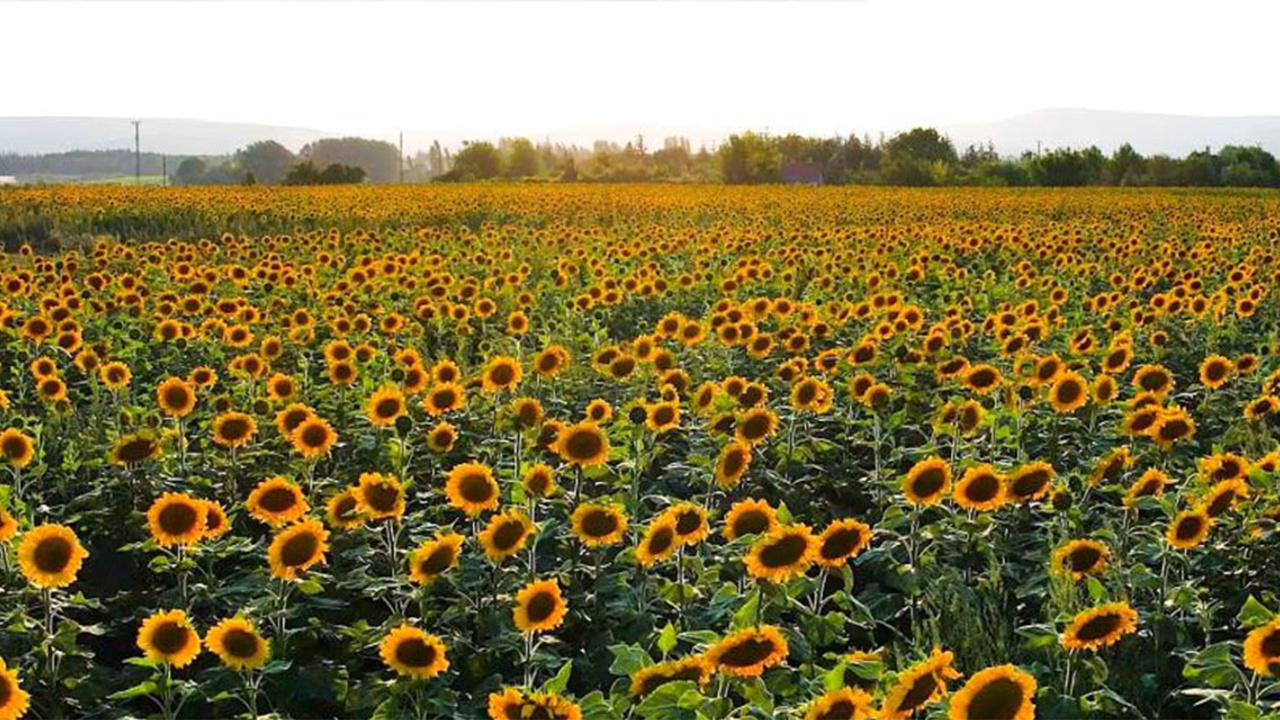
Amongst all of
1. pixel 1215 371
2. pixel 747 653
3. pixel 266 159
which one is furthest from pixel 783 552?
pixel 266 159

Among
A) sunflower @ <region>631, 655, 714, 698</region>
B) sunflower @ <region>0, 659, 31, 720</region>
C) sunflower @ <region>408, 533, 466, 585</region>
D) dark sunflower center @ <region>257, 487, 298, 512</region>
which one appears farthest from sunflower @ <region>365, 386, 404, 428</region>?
sunflower @ <region>631, 655, 714, 698</region>

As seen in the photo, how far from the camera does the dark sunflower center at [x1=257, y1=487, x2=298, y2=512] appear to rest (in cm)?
455

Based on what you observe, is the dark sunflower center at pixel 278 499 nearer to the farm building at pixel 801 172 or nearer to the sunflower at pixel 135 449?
the sunflower at pixel 135 449

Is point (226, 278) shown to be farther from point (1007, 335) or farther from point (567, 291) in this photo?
point (1007, 335)

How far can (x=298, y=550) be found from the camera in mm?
4059

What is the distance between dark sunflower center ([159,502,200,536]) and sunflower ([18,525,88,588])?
14.8 inches

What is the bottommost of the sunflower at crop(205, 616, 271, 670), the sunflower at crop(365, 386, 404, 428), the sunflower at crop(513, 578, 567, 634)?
the sunflower at crop(205, 616, 271, 670)

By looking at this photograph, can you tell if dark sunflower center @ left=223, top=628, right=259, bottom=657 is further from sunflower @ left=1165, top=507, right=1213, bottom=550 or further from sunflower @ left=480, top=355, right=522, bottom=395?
sunflower @ left=1165, top=507, right=1213, bottom=550

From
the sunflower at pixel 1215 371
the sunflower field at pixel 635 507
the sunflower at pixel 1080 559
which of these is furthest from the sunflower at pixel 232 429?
the sunflower at pixel 1215 371

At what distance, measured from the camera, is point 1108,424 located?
20.5 ft

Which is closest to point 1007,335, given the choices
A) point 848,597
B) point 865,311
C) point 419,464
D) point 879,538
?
point 865,311

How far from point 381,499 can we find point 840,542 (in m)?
1.70

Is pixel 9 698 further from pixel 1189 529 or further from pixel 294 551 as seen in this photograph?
pixel 1189 529

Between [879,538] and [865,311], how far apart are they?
11.7ft
